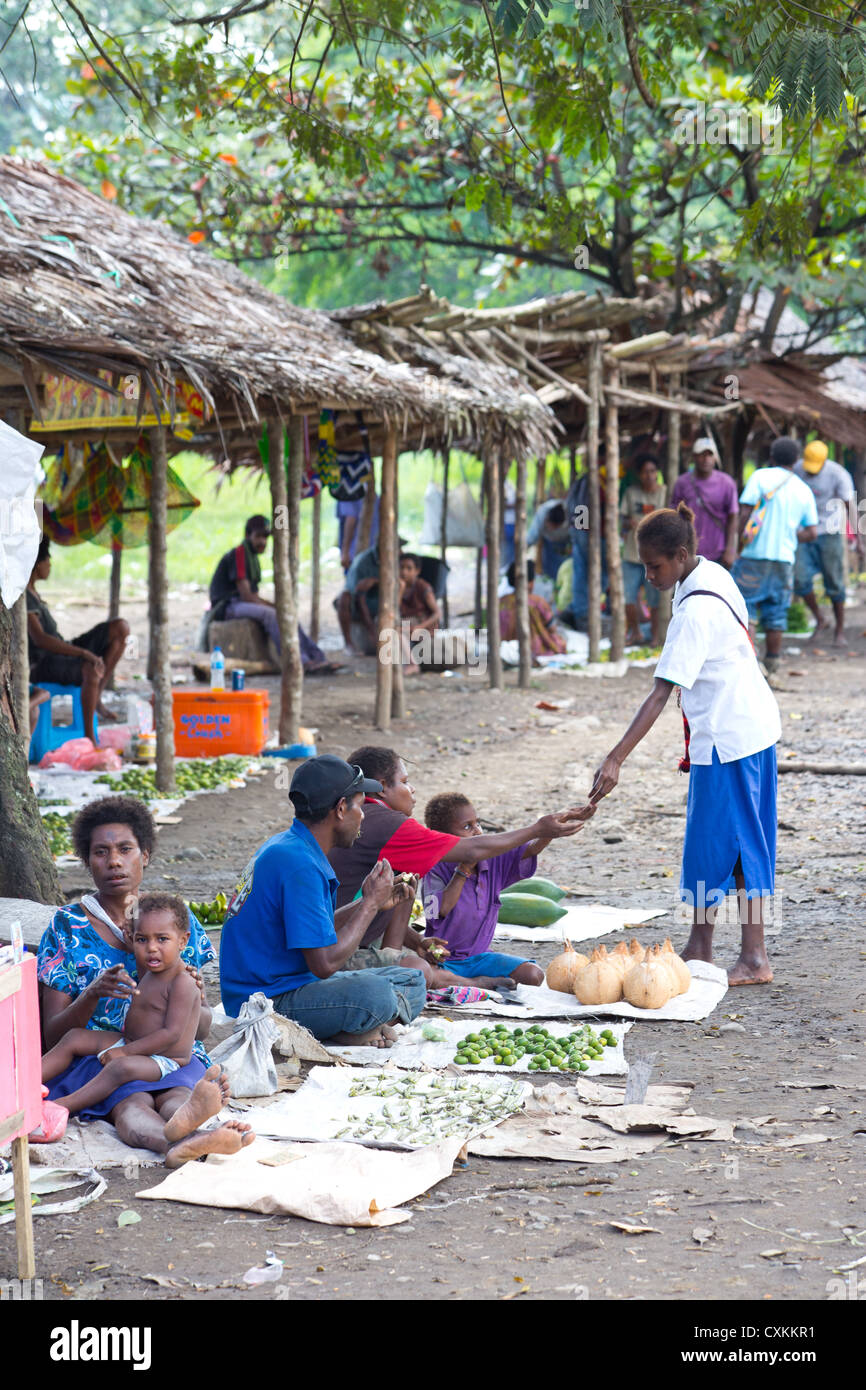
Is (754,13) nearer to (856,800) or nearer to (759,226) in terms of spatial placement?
(759,226)

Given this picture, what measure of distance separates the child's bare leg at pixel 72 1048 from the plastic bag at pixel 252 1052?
1.14 feet

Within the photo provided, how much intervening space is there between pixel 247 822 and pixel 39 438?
348 centimetres

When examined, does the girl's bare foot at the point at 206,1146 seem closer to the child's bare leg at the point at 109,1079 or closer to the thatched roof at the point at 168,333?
the child's bare leg at the point at 109,1079

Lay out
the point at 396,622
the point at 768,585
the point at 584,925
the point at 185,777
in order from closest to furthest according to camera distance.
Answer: the point at 584,925 < the point at 185,777 < the point at 396,622 < the point at 768,585

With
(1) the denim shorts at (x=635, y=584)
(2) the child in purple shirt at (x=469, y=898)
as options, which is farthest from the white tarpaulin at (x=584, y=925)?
(1) the denim shorts at (x=635, y=584)

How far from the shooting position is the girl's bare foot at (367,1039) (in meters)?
4.59

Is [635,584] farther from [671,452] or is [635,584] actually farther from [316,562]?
[316,562]

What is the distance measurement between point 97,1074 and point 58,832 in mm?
3632

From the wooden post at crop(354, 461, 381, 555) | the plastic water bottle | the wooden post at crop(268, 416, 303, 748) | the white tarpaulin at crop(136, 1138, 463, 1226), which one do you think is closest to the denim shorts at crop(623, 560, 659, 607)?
the wooden post at crop(354, 461, 381, 555)

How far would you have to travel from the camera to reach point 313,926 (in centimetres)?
430

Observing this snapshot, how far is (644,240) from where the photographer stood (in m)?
17.3

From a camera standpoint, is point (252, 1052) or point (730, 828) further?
point (730, 828)

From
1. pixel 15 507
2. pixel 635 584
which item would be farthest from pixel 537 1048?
pixel 635 584
